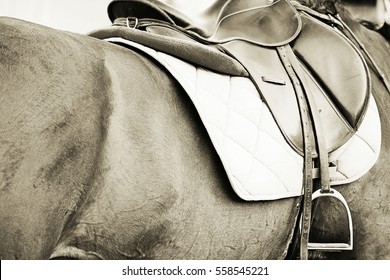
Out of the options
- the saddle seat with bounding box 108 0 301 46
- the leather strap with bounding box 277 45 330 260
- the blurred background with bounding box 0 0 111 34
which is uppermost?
the saddle seat with bounding box 108 0 301 46

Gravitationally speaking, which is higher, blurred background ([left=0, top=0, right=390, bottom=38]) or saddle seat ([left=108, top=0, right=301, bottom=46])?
saddle seat ([left=108, top=0, right=301, bottom=46])

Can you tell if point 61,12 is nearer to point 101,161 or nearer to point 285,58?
point 285,58

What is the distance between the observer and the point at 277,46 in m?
1.27

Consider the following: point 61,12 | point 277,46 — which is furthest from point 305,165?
point 61,12

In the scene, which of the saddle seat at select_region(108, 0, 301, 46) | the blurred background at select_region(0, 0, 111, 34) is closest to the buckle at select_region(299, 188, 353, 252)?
the saddle seat at select_region(108, 0, 301, 46)

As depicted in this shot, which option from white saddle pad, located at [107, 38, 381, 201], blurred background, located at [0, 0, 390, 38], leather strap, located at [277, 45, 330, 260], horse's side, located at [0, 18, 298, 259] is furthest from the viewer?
blurred background, located at [0, 0, 390, 38]

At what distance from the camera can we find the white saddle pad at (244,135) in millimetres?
1064

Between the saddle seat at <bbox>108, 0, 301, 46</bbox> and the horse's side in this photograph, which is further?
the saddle seat at <bbox>108, 0, 301, 46</bbox>

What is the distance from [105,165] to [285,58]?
1.63 feet

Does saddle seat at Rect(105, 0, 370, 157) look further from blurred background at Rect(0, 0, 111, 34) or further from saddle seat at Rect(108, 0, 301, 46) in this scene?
blurred background at Rect(0, 0, 111, 34)

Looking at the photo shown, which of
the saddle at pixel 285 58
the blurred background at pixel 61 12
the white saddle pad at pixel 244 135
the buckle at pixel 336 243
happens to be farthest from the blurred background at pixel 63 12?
the buckle at pixel 336 243

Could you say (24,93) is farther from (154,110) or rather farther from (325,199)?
(325,199)

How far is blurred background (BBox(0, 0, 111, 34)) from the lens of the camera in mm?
2062
